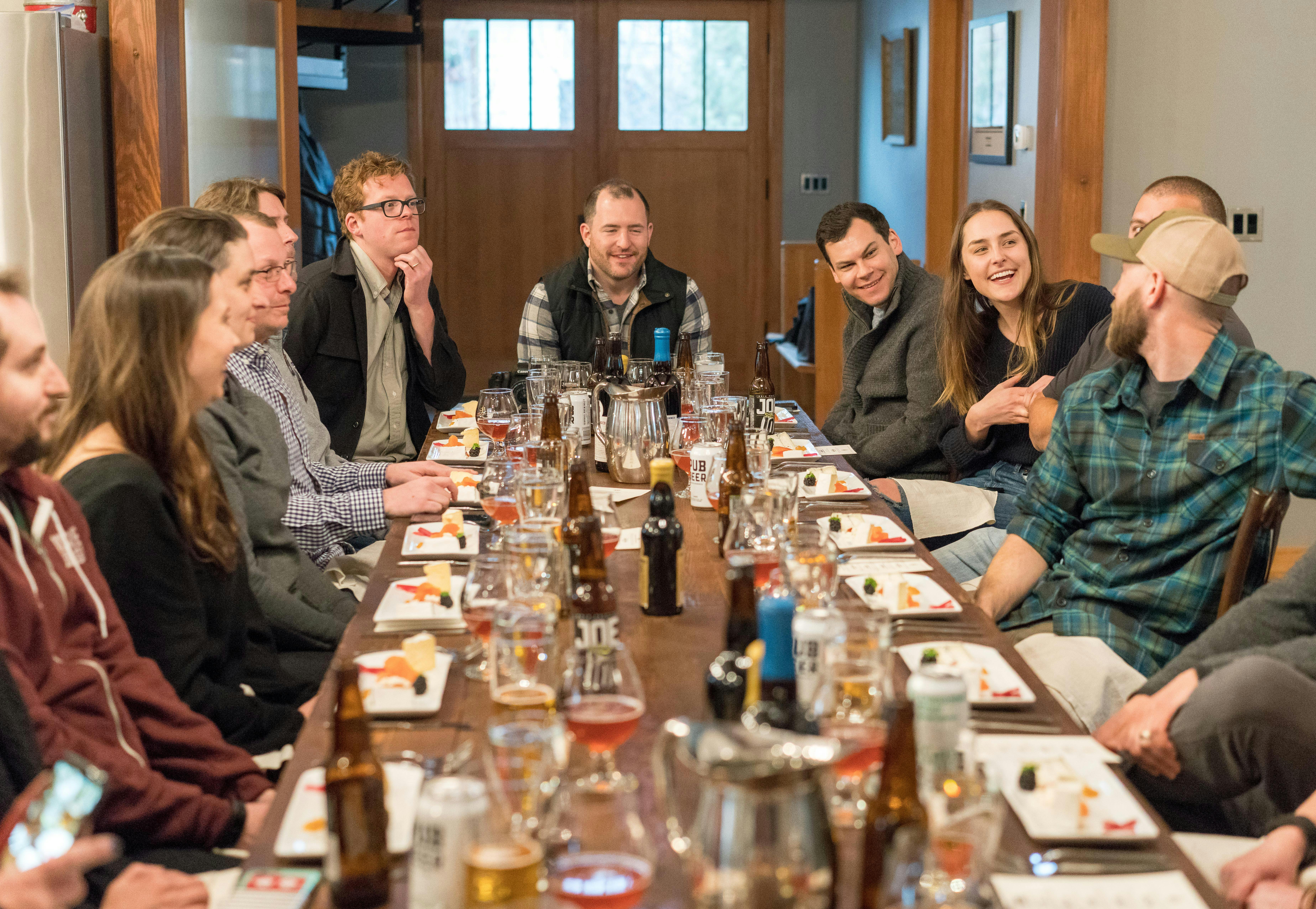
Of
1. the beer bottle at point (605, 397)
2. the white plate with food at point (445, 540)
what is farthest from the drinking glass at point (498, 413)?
the white plate with food at point (445, 540)

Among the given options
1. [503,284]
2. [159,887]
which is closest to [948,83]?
[503,284]

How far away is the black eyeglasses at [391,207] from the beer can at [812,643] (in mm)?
2692

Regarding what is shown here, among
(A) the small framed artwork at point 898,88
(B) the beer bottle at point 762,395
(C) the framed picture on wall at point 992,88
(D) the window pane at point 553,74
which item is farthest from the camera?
(D) the window pane at point 553,74

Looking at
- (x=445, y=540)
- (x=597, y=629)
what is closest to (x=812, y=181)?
(x=445, y=540)

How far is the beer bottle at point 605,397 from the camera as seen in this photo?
305cm

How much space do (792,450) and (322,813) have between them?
82.5 inches

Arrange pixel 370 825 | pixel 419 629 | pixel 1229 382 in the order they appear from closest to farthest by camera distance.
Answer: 1. pixel 370 825
2. pixel 419 629
3. pixel 1229 382

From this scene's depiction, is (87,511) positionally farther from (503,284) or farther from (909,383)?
(503,284)

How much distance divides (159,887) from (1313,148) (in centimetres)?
417

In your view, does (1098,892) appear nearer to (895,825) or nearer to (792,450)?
(895,825)

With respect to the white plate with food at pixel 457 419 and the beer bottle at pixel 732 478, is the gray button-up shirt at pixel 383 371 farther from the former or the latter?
the beer bottle at pixel 732 478

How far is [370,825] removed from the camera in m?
1.13

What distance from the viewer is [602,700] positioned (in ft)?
4.25

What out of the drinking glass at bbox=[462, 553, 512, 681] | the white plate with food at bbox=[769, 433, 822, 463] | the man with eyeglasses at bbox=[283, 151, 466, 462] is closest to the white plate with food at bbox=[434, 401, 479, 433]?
the man with eyeglasses at bbox=[283, 151, 466, 462]
